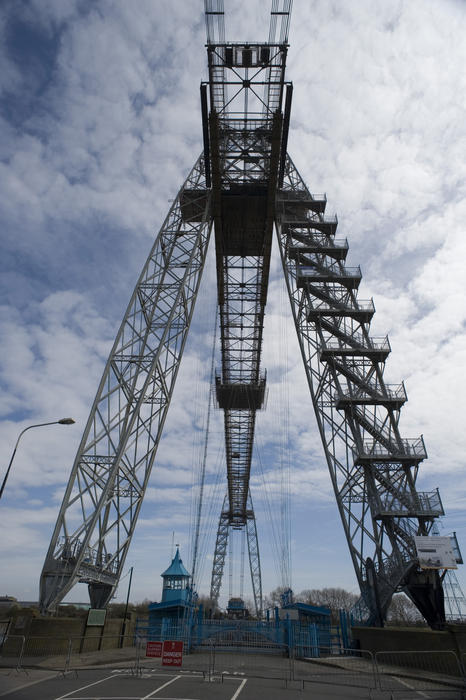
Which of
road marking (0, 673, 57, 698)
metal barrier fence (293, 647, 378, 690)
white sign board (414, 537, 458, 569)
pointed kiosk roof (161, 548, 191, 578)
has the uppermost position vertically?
pointed kiosk roof (161, 548, 191, 578)

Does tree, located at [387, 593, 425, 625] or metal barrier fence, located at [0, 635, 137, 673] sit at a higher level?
tree, located at [387, 593, 425, 625]

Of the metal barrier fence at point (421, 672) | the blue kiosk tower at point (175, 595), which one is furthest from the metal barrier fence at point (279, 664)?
the blue kiosk tower at point (175, 595)

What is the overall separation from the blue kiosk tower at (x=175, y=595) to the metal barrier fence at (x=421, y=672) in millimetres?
12346

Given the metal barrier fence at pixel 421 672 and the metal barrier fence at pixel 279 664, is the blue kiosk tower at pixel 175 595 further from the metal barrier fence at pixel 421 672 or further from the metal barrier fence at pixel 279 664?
the metal barrier fence at pixel 421 672

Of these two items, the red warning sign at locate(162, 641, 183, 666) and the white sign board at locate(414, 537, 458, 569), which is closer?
the red warning sign at locate(162, 641, 183, 666)

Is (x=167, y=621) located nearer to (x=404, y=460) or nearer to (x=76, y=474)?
(x=76, y=474)

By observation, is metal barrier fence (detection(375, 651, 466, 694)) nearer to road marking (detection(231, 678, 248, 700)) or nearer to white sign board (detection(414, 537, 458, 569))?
road marking (detection(231, 678, 248, 700))

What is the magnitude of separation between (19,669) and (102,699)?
4468 mm

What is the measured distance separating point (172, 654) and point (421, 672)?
6.53 m

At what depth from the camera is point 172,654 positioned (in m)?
10.9

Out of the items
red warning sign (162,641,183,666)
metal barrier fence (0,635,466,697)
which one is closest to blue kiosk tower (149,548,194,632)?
metal barrier fence (0,635,466,697)

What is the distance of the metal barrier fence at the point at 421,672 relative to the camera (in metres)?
9.64

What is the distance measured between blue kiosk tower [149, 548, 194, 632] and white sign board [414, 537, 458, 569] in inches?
504

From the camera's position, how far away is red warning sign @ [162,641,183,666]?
10727 millimetres
